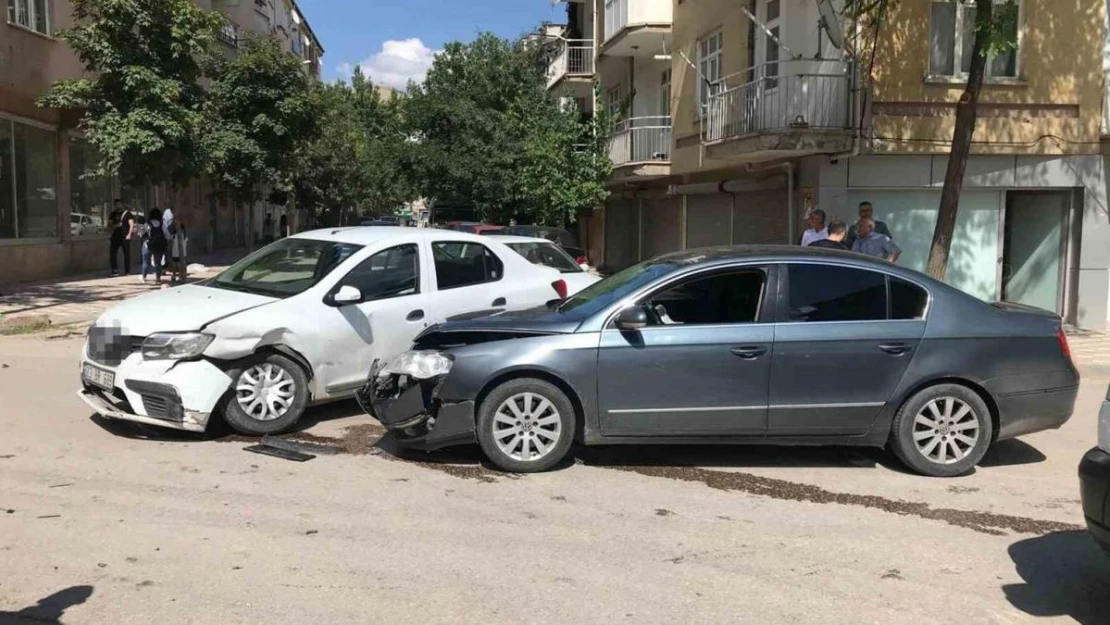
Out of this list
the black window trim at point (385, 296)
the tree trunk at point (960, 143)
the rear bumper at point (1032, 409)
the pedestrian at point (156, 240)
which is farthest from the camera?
the pedestrian at point (156, 240)

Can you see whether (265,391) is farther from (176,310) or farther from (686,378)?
(686,378)

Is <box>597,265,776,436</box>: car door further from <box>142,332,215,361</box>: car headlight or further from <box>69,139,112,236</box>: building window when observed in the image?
<box>69,139,112,236</box>: building window

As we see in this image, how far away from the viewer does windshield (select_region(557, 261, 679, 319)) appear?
237 inches

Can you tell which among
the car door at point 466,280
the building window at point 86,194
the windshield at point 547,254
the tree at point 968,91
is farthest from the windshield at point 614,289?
the building window at point 86,194

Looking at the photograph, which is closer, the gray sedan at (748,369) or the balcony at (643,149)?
the gray sedan at (748,369)

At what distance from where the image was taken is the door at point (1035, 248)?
14867 millimetres

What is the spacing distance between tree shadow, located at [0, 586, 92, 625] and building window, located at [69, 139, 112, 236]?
1972 centimetres

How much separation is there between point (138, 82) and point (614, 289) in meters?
12.7

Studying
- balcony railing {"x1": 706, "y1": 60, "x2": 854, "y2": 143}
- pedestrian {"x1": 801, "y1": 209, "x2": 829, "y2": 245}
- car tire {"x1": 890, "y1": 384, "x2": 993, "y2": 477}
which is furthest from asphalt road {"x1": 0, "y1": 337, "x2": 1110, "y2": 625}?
balcony railing {"x1": 706, "y1": 60, "x2": 854, "y2": 143}

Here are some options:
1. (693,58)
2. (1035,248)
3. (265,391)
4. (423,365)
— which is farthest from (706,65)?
(423,365)

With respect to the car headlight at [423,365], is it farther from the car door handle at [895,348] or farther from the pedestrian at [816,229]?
the pedestrian at [816,229]

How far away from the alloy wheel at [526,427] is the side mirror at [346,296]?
1.80 meters

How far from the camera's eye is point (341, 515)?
5.07m

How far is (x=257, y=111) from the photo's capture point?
800 inches
